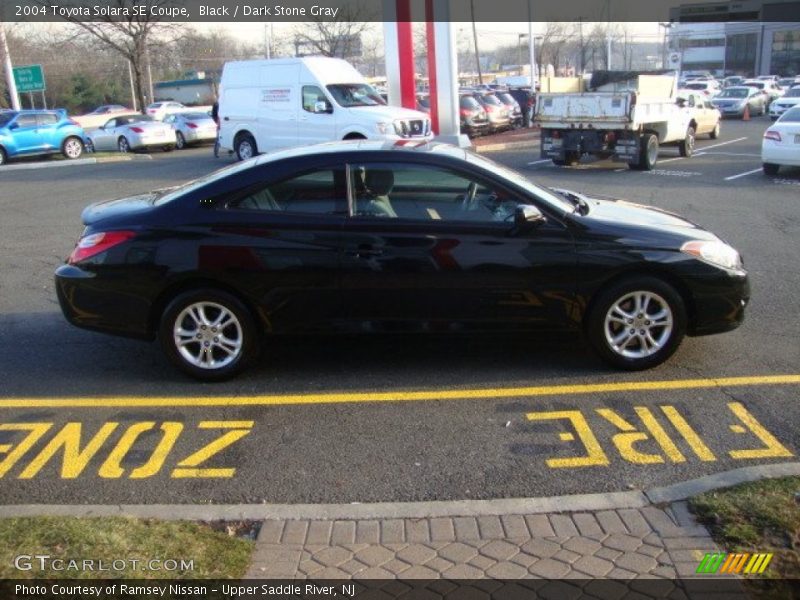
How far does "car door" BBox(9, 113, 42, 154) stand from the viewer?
23609 mm

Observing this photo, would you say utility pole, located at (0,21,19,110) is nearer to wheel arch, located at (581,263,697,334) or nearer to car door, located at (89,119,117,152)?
car door, located at (89,119,117,152)

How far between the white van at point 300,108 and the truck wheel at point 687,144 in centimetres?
728

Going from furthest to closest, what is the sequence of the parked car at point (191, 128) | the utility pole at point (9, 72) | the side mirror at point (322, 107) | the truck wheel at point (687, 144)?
the parked car at point (191, 128)
the utility pole at point (9, 72)
the truck wheel at point (687, 144)
the side mirror at point (322, 107)

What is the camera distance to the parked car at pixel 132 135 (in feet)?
88.4

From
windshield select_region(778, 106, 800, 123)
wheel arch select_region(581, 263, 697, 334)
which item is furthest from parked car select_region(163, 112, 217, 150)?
wheel arch select_region(581, 263, 697, 334)

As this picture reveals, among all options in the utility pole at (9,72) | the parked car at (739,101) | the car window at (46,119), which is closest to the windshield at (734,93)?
the parked car at (739,101)

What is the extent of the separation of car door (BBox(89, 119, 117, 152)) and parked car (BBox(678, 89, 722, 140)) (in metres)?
19.5

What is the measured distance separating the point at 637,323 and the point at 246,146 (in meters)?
16.1

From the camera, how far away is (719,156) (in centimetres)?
2092

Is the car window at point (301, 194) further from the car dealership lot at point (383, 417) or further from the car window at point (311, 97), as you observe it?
the car window at point (311, 97)

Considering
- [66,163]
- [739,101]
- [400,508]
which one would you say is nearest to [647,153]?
[400,508]

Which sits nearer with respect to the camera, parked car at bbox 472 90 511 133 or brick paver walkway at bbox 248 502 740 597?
brick paver walkway at bbox 248 502 740 597

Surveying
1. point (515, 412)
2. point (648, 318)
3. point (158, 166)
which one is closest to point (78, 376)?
point (515, 412)

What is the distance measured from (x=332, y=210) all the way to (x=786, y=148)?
44.7ft
